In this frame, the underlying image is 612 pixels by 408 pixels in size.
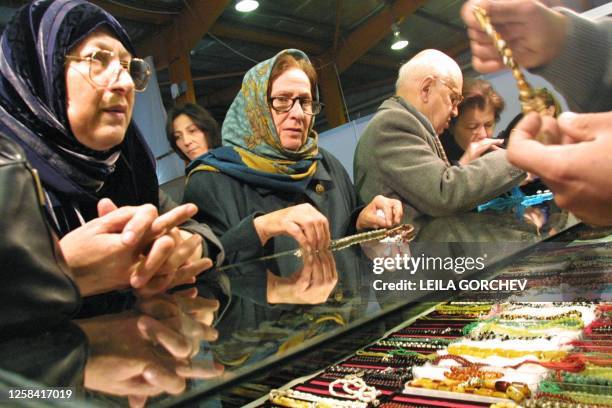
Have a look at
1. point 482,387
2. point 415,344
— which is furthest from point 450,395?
point 415,344

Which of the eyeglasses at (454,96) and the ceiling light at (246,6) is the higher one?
the ceiling light at (246,6)

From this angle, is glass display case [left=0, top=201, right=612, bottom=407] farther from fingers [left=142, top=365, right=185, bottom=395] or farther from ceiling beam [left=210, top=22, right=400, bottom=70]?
ceiling beam [left=210, top=22, right=400, bottom=70]

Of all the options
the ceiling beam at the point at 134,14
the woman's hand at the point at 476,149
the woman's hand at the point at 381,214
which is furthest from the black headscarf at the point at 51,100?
the ceiling beam at the point at 134,14

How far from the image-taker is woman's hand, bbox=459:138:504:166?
41.3 inches

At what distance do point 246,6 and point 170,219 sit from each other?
1.55 meters

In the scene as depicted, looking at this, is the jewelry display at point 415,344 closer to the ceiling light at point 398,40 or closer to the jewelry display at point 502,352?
the jewelry display at point 502,352

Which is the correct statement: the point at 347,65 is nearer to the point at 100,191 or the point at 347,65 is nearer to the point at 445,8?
the point at 445,8

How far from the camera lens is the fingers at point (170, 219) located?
49cm

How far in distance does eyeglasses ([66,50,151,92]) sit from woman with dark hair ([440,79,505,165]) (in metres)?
0.61

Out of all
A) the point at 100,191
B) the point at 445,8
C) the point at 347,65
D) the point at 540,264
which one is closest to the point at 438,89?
the point at 445,8

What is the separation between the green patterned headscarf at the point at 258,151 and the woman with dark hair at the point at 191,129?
17.0 inches

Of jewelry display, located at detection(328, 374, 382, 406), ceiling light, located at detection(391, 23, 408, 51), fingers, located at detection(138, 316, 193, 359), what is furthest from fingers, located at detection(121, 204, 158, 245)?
ceiling light, located at detection(391, 23, 408, 51)

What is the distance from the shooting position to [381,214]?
1045 mm

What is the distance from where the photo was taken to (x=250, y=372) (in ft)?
0.92
